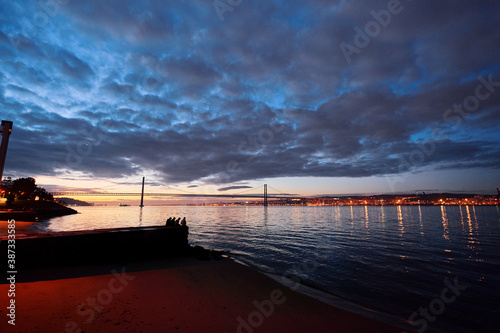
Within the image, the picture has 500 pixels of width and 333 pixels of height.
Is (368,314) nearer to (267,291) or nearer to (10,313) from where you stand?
(267,291)

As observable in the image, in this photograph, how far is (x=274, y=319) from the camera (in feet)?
19.7

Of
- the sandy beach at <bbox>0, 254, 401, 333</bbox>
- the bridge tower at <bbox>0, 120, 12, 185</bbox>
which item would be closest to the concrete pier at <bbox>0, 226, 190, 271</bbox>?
the sandy beach at <bbox>0, 254, 401, 333</bbox>

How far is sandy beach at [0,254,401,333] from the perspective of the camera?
5.17 m

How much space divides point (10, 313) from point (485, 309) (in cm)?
1422

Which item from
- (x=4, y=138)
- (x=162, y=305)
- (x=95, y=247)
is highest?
(x=4, y=138)

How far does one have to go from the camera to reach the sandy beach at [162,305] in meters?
5.17

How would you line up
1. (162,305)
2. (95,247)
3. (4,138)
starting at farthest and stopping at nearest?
1. (4,138)
2. (95,247)
3. (162,305)

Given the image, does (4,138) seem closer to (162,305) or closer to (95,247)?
(95,247)

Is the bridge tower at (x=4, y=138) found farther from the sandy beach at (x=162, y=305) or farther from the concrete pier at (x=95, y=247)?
the sandy beach at (x=162, y=305)

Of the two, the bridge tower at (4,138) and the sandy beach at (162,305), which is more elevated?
the bridge tower at (4,138)

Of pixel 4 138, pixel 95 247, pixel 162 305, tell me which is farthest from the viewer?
pixel 4 138

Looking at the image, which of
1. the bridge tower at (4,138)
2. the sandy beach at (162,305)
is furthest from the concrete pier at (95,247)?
the bridge tower at (4,138)

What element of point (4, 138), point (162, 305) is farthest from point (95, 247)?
point (4, 138)

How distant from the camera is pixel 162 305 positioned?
627 centimetres
